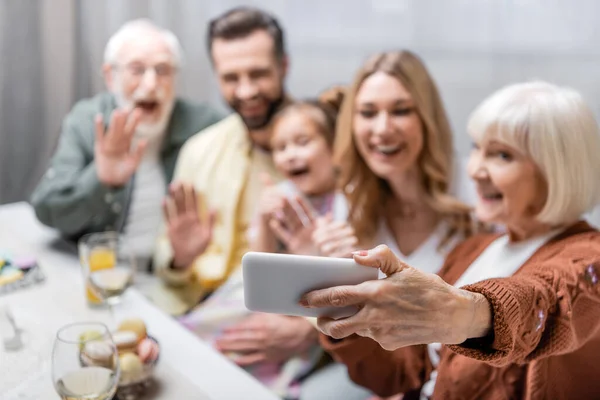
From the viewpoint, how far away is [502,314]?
0.62 m

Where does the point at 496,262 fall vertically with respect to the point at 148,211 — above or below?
above

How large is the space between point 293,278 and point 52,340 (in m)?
0.56

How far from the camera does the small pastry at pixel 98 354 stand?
0.79 m

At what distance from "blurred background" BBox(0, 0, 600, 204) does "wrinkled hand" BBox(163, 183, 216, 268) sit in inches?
11.1

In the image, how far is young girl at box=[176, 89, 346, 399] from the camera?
1223 mm

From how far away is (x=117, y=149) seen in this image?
4.81ft

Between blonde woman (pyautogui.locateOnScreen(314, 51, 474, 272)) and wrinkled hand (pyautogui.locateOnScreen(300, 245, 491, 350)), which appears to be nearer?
wrinkled hand (pyautogui.locateOnScreen(300, 245, 491, 350))

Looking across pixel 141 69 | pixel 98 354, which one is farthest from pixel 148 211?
pixel 98 354

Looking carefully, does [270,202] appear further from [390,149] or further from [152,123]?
[152,123]

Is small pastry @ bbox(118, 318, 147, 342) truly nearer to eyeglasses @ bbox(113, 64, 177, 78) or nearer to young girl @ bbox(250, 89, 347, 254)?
young girl @ bbox(250, 89, 347, 254)

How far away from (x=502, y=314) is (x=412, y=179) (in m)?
0.57

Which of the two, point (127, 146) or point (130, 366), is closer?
point (130, 366)

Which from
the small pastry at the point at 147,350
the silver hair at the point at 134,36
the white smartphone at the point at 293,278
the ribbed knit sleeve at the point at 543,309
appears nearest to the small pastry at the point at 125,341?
the small pastry at the point at 147,350

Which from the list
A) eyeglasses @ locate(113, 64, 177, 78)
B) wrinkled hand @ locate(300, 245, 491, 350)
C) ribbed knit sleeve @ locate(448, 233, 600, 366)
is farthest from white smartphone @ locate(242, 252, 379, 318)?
eyeglasses @ locate(113, 64, 177, 78)
